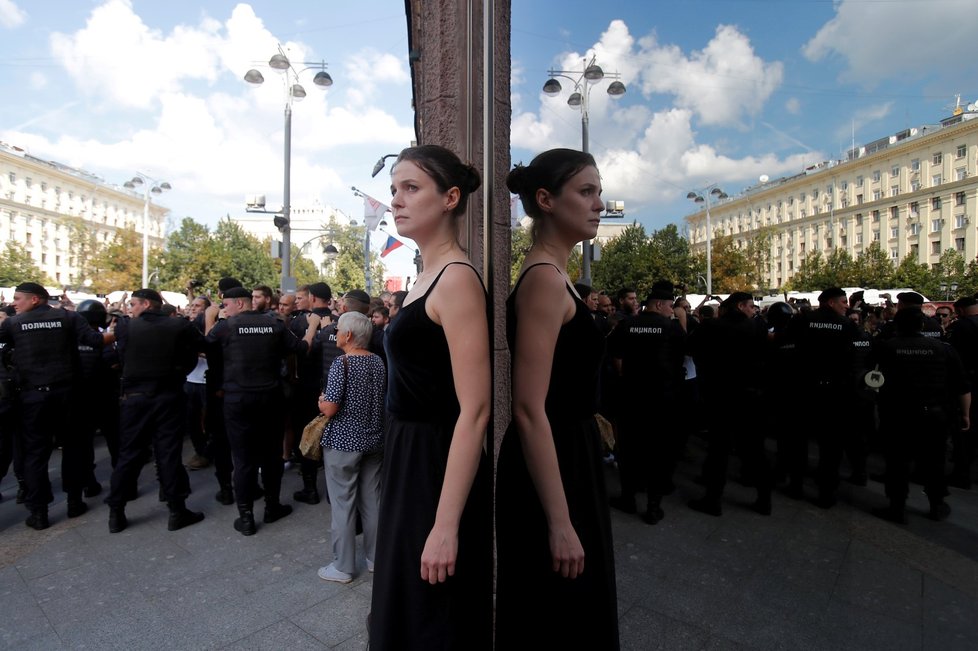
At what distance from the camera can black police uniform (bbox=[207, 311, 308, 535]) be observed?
4590 mm

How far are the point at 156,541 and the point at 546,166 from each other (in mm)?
4673

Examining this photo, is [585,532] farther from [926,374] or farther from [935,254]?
[926,374]

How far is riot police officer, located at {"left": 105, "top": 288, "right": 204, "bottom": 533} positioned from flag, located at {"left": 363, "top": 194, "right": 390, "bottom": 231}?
28.4ft

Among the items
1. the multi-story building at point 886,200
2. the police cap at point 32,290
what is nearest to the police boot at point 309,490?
the police cap at point 32,290

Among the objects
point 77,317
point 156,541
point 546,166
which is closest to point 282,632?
point 156,541

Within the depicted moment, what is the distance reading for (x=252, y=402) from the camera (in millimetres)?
4621

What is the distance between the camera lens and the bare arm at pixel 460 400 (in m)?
1.42

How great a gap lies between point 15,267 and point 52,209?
2415 centimetres

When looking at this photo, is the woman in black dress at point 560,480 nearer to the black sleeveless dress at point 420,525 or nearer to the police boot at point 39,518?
the black sleeveless dress at point 420,525

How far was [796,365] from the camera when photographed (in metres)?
5.31

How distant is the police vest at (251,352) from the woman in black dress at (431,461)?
11.4 feet

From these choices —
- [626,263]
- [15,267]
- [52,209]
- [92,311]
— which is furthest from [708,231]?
[52,209]

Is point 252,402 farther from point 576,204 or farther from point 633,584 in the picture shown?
point 576,204

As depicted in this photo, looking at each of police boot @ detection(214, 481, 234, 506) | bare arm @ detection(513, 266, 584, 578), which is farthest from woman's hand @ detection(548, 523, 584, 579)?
police boot @ detection(214, 481, 234, 506)
